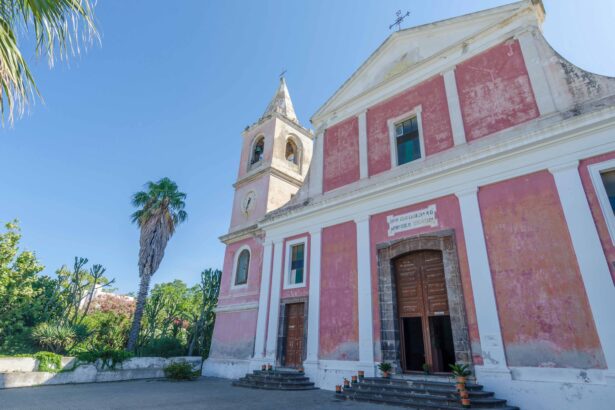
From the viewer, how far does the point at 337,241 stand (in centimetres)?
1130

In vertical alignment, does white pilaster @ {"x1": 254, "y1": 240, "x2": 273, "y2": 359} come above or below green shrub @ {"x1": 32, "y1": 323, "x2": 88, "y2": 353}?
above

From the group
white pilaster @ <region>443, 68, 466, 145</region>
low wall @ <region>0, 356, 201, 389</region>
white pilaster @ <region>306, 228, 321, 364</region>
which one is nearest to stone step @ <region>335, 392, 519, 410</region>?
white pilaster @ <region>306, 228, 321, 364</region>

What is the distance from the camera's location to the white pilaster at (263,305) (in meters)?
12.0

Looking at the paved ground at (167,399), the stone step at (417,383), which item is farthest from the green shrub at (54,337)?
the stone step at (417,383)

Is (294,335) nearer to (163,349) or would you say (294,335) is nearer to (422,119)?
(163,349)

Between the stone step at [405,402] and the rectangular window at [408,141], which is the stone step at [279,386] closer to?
the stone step at [405,402]

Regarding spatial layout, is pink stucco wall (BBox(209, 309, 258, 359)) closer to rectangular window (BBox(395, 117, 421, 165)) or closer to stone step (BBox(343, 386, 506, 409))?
stone step (BBox(343, 386, 506, 409))

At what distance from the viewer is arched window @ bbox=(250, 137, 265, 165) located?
60.3 ft

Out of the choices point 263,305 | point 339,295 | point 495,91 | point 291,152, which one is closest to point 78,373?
point 263,305

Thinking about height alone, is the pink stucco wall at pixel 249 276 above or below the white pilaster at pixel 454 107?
below

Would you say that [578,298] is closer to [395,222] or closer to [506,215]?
[506,215]

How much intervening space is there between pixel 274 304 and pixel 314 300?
1.91 m

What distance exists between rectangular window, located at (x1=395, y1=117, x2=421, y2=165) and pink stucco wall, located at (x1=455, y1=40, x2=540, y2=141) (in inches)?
60.6

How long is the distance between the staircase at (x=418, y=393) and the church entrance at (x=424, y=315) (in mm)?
937
